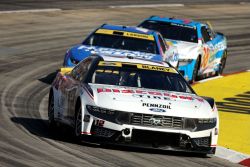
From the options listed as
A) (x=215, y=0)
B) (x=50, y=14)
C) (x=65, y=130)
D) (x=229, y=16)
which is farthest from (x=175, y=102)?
(x=215, y=0)

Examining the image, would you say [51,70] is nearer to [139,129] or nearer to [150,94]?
[150,94]

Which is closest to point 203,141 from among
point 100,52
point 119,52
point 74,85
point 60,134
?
point 74,85

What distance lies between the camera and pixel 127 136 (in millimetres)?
12562

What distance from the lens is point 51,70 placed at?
23.1 metres

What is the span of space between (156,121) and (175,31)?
11454 mm

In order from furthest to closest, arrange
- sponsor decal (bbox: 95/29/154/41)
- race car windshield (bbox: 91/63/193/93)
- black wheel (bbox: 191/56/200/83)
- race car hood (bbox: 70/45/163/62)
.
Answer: black wheel (bbox: 191/56/200/83), sponsor decal (bbox: 95/29/154/41), race car hood (bbox: 70/45/163/62), race car windshield (bbox: 91/63/193/93)

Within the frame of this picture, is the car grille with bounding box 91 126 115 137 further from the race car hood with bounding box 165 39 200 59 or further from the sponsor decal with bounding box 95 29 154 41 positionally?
the race car hood with bounding box 165 39 200 59

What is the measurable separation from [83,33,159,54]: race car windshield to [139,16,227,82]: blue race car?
1.36 meters

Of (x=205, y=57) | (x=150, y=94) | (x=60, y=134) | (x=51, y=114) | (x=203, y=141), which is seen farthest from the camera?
(x=205, y=57)

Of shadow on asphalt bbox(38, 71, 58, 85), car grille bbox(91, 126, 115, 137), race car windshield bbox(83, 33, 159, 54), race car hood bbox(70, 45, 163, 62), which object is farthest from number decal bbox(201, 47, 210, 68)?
car grille bbox(91, 126, 115, 137)

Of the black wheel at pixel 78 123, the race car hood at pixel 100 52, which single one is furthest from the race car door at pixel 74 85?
the race car hood at pixel 100 52

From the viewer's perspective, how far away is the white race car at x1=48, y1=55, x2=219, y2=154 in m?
12.6

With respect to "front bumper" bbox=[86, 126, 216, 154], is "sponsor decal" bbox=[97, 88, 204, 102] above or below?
above

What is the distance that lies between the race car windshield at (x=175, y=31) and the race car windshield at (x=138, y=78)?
9498 millimetres
